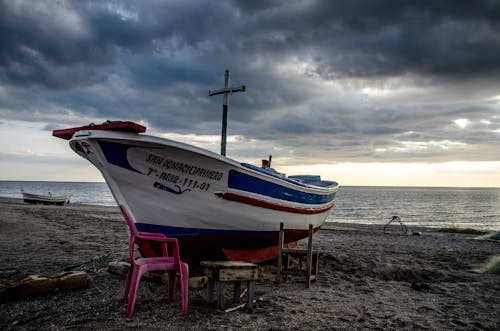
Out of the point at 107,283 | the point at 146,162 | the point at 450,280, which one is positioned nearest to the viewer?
the point at 146,162

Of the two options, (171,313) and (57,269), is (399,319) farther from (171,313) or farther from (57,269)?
(57,269)

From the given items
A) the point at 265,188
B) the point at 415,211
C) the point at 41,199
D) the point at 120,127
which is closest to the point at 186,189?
the point at 120,127

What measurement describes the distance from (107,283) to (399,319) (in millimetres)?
4773

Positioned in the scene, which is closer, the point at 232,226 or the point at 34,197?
the point at 232,226

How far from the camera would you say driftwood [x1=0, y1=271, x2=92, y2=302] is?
5.14 metres

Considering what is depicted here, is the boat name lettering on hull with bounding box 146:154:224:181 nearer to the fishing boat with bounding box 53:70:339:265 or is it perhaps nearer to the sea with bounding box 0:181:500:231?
the fishing boat with bounding box 53:70:339:265

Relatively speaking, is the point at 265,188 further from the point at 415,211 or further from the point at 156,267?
the point at 415,211

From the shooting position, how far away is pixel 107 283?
6.30 m

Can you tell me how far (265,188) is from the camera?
747 centimetres

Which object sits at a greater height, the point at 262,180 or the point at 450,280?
the point at 262,180

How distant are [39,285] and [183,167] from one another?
2782 millimetres

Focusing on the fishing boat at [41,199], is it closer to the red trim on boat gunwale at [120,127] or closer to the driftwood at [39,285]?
the driftwood at [39,285]

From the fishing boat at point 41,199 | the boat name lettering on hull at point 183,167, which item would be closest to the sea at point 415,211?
the fishing boat at point 41,199

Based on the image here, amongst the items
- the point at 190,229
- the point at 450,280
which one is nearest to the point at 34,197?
the point at 190,229
